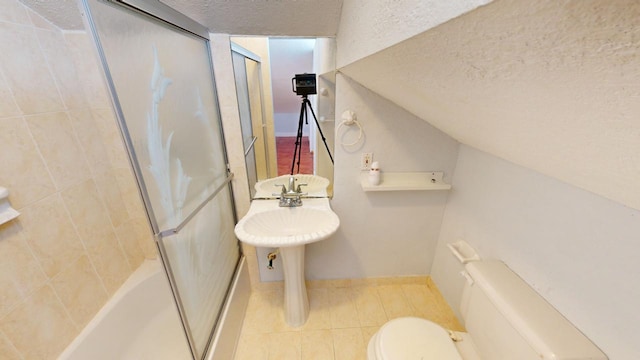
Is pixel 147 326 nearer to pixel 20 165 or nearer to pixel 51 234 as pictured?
pixel 51 234

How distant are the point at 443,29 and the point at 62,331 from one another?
1801 mm

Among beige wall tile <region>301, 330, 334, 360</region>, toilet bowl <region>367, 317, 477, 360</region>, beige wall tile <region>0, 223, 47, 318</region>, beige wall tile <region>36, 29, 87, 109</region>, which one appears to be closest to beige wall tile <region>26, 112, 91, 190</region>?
beige wall tile <region>36, 29, 87, 109</region>

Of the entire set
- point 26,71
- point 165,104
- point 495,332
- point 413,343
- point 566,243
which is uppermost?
point 26,71

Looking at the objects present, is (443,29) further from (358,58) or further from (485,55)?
(358,58)

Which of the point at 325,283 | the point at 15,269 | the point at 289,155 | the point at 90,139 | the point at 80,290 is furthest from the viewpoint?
the point at 325,283

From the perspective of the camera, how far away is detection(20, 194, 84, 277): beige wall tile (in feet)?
3.23

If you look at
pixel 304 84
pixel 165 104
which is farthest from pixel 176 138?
pixel 304 84

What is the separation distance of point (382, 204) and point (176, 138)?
121 cm

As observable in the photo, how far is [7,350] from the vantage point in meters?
0.89

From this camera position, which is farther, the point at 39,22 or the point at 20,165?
the point at 39,22

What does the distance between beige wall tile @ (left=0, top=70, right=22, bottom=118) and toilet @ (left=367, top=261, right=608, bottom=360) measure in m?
1.74

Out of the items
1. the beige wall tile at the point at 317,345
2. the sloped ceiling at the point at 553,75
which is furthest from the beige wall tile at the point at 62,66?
the beige wall tile at the point at 317,345

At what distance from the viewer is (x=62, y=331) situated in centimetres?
107

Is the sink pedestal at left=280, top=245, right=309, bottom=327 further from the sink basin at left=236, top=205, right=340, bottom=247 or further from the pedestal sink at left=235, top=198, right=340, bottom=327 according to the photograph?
the sink basin at left=236, top=205, right=340, bottom=247
